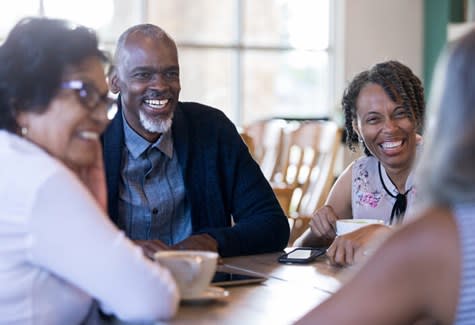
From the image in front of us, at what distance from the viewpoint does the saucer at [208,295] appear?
1.68 meters

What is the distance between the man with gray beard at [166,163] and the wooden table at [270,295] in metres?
0.34

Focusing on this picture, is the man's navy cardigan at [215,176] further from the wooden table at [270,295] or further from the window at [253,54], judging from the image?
the window at [253,54]

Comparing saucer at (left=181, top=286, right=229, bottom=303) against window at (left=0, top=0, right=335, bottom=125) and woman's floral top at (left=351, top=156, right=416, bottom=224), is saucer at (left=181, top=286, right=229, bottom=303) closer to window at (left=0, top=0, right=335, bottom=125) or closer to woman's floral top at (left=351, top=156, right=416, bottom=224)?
woman's floral top at (left=351, top=156, right=416, bottom=224)

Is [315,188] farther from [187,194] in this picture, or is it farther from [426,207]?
[426,207]

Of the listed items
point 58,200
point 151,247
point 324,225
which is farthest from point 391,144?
point 58,200

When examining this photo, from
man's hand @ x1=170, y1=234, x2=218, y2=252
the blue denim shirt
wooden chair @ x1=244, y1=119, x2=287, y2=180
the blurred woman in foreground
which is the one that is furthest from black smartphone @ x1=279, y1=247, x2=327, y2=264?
wooden chair @ x1=244, y1=119, x2=287, y2=180

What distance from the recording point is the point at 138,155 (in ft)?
8.41

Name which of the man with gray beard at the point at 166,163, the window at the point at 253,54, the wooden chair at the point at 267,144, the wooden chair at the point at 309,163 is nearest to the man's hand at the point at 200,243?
the man with gray beard at the point at 166,163

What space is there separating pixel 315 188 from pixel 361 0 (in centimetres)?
213

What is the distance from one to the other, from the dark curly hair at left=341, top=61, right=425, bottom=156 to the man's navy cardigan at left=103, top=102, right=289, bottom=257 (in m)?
0.36

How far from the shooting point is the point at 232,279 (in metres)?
2.00

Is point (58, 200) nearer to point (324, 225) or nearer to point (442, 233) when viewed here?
point (442, 233)

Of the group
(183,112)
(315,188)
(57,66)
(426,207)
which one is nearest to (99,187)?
(57,66)

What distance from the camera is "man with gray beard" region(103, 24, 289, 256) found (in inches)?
99.2
